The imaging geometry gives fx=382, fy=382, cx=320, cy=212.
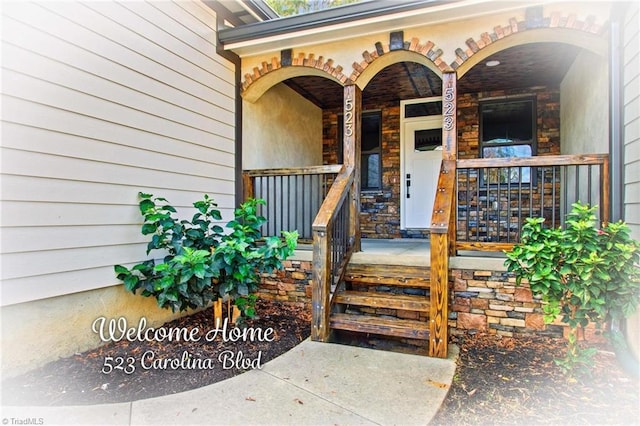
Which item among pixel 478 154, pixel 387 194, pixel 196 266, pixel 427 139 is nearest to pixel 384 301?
pixel 196 266

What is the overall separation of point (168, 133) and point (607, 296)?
3.86 metres

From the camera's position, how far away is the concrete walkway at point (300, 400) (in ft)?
6.91

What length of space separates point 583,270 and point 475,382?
1.03 metres

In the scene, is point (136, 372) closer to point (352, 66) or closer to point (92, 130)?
point (92, 130)

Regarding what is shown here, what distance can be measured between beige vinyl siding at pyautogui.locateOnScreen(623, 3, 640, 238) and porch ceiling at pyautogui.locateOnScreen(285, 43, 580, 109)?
1.44 meters

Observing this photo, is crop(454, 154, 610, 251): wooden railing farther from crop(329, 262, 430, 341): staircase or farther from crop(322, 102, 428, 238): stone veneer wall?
crop(322, 102, 428, 238): stone veneer wall

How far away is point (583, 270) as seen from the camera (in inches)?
97.9

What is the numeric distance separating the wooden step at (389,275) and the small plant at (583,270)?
1.10 meters

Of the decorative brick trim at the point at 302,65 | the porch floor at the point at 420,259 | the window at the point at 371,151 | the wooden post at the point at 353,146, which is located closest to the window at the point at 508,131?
the window at the point at 371,151

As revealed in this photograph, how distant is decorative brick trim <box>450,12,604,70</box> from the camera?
3.40m

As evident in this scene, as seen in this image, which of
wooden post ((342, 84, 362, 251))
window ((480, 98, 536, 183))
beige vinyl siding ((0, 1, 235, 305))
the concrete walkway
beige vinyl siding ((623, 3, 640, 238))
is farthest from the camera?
window ((480, 98, 536, 183))

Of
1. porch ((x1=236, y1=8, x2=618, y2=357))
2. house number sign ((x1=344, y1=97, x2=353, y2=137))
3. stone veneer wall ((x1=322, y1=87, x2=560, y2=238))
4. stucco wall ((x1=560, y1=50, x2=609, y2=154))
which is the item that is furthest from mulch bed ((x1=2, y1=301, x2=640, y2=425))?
stone veneer wall ((x1=322, y1=87, x2=560, y2=238))

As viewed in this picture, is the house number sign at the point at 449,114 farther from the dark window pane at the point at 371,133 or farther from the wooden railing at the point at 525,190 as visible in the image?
the dark window pane at the point at 371,133

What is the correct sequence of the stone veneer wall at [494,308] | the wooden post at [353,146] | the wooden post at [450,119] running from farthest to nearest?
the wooden post at [353,146]
the wooden post at [450,119]
the stone veneer wall at [494,308]
